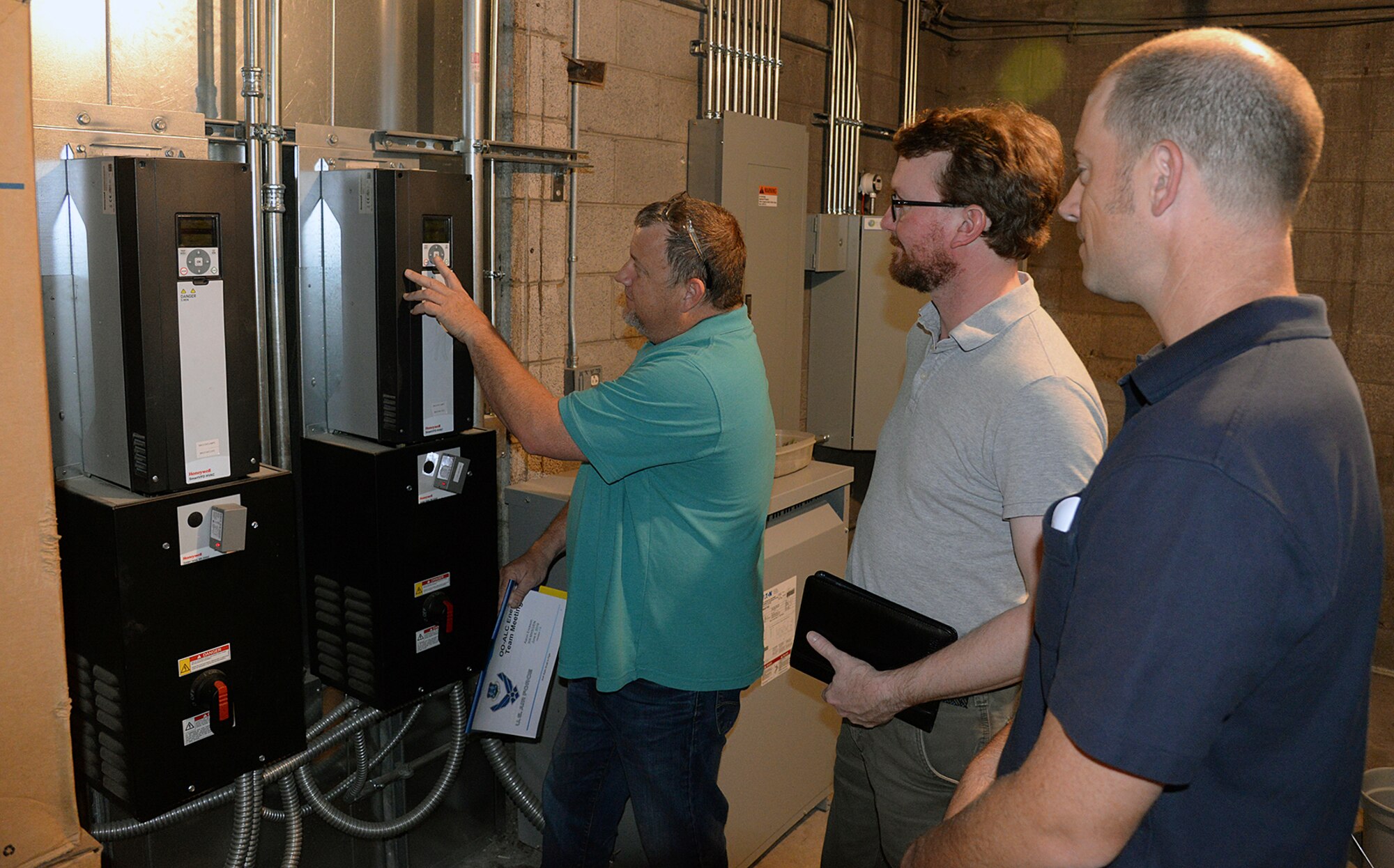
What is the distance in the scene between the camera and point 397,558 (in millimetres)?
1963

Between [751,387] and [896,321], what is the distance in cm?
184

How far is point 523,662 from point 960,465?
1203 mm

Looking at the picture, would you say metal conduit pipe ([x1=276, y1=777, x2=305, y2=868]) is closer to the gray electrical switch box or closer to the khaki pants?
the gray electrical switch box

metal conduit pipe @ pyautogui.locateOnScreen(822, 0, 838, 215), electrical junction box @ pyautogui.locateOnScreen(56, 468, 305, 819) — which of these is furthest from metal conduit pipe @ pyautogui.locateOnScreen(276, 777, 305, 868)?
metal conduit pipe @ pyautogui.locateOnScreen(822, 0, 838, 215)

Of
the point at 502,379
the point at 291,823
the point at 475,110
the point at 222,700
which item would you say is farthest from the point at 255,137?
the point at 291,823

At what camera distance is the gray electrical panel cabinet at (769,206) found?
9.86ft

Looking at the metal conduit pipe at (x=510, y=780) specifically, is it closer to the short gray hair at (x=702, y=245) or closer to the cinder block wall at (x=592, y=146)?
the cinder block wall at (x=592, y=146)

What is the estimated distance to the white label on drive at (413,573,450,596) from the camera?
203 centimetres

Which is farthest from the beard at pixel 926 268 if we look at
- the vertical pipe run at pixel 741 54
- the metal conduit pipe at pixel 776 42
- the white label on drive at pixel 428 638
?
the metal conduit pipe at pixel 776 42

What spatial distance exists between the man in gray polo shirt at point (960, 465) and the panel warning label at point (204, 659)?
0.96 meters

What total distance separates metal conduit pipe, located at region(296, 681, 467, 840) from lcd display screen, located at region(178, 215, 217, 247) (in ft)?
3.65

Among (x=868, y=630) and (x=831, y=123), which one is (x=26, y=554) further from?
(x=831, y=123)

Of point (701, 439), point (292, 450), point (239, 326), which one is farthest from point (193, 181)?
point (701, 439)

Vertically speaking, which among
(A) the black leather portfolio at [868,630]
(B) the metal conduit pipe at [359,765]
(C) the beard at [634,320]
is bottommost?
(B) the metal conduit pipe at [359,765]
